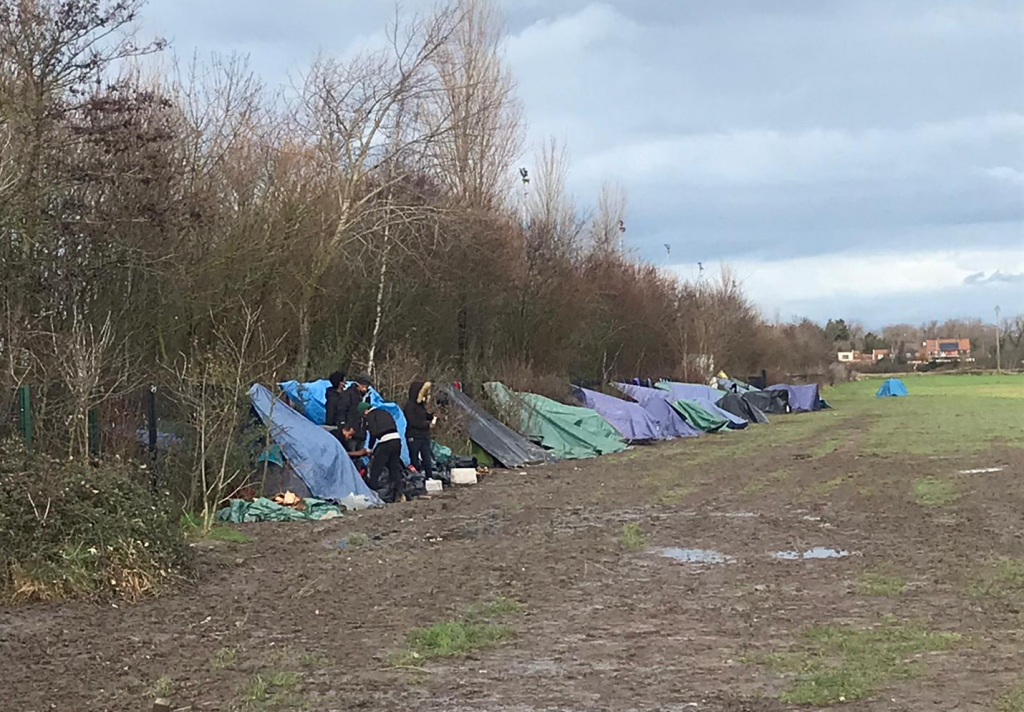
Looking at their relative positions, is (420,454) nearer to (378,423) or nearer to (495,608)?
(378,423)

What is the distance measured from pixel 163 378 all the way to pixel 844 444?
1573 cm

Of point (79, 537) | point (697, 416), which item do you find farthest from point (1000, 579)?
point (697, 416)

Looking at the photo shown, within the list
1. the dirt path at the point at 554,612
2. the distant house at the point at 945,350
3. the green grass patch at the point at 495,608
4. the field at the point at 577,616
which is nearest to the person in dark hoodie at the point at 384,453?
the dirt path at the point at 554,612

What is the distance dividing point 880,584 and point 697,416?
72.0ft

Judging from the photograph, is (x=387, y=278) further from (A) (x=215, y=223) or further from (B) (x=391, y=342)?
(A) (x=215, y=223)

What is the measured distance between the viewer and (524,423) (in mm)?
21656

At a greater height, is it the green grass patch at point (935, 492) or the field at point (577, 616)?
the field at point (577, 616)

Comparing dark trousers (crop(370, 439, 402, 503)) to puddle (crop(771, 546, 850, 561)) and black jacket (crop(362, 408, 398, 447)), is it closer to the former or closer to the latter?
black jacket (crop(362, 408, 398, 447))

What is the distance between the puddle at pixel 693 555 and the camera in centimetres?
934

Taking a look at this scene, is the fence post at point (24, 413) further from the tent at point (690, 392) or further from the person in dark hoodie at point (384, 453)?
the tent at point (690, 392)

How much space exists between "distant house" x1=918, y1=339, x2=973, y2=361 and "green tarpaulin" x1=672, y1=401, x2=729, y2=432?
10077 cm

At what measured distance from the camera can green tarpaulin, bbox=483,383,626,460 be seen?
21578 mm

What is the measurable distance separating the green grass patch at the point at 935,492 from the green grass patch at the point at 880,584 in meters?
4.79

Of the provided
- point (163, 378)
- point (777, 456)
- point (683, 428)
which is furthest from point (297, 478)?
point (683, 428)
